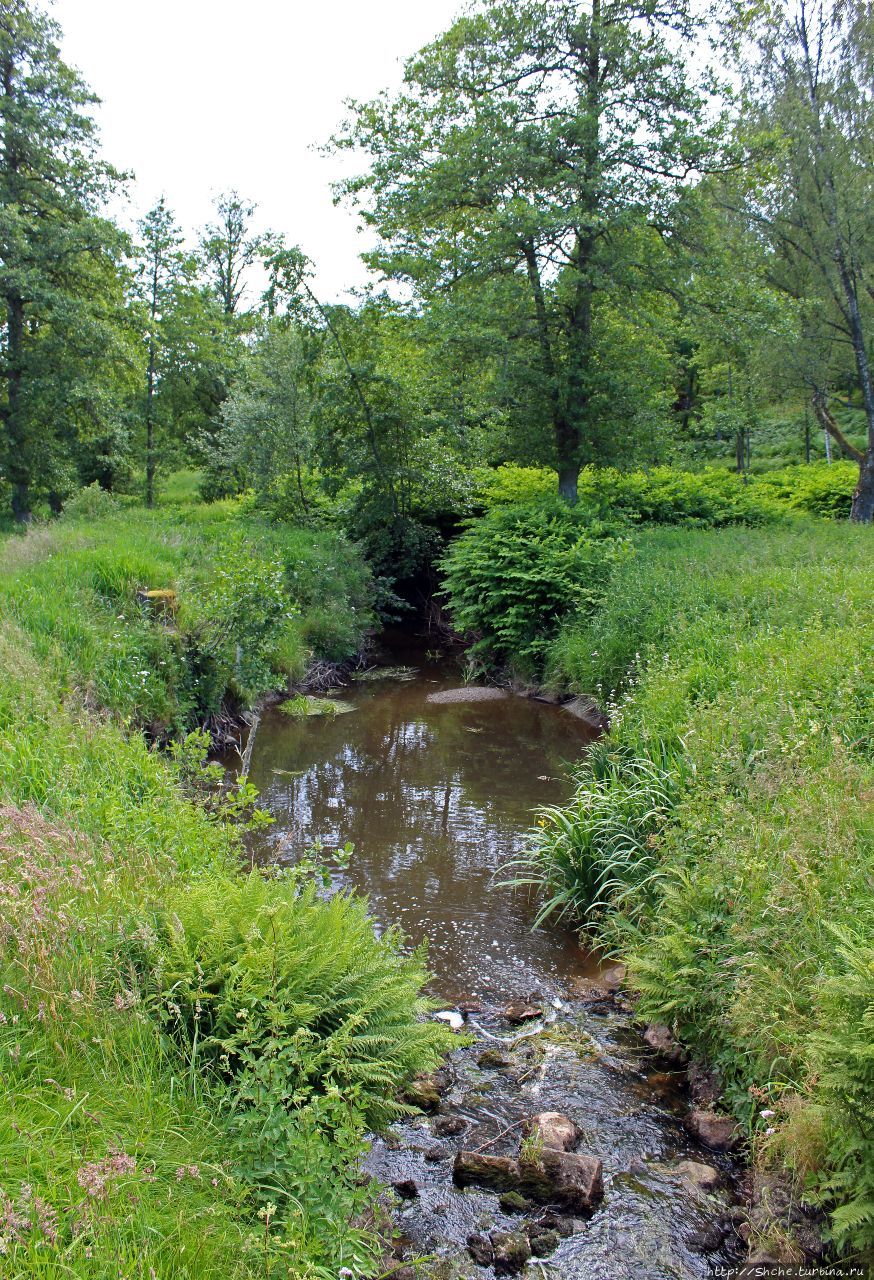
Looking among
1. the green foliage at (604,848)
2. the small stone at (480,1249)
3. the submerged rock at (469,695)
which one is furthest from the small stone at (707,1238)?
the submerged rock at (469,695)

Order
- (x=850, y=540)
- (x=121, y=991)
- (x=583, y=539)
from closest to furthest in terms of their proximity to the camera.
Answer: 1. (x=121, y=991)
2. (x=850, y=540)
3. (x=583, y=539)

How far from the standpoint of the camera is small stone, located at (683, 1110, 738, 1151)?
3.87 meters

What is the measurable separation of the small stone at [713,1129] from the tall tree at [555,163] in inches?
545

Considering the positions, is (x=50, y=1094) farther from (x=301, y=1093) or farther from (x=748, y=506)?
(x=748, y=506)

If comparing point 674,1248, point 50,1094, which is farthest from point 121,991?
point 674,1248

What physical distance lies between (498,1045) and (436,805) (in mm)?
4296

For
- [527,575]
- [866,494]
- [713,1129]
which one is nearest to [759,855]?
[713,1129]

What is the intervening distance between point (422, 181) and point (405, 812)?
1324 centimetres

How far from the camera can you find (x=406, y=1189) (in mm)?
3529

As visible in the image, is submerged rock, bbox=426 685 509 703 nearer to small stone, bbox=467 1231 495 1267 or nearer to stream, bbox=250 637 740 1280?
stream, bbox=250 637 740 1280

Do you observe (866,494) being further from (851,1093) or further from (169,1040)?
(169,1040)

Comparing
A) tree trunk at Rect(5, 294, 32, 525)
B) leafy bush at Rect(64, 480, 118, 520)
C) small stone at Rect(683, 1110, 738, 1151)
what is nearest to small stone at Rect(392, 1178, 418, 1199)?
small stone at Rect(683, 1110, 738, 1151)

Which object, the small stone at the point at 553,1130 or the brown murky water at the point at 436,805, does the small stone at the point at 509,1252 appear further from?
the brown murky water at the point at 436,805

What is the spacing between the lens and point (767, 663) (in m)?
7.41
